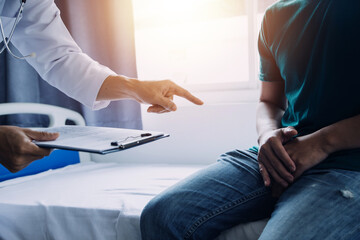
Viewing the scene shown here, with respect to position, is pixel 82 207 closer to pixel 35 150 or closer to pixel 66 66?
pixel 35 150

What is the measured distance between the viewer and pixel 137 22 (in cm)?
217

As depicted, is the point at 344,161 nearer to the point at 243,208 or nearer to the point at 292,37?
the point at 243,208

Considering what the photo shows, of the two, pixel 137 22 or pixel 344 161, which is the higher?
pixel 137 22

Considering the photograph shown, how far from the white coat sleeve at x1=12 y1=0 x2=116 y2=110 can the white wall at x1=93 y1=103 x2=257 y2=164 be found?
818mm

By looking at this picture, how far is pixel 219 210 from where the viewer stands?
2.49ft

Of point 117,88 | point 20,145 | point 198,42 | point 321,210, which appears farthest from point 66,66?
point 198,42

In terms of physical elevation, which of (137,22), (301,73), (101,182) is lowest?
(101,182)

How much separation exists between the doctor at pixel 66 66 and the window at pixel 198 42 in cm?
99

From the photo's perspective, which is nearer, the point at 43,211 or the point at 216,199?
the point at 216,199

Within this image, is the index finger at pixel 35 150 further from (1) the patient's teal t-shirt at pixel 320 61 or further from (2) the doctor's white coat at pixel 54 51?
(1) the patient's teal t-shirt at pixel 320 61

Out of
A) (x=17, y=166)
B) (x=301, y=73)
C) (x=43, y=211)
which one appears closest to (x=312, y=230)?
(x=301, y=73)

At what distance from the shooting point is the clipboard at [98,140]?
0.68m

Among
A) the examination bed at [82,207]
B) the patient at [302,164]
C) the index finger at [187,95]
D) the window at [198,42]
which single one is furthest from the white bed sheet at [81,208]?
the window at [198,42]

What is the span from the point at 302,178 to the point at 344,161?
0.36ft
